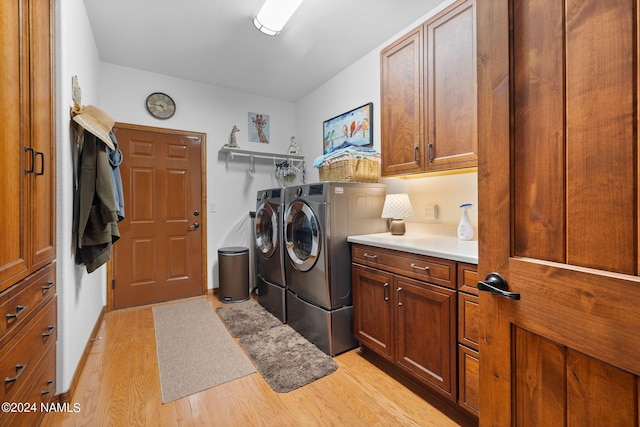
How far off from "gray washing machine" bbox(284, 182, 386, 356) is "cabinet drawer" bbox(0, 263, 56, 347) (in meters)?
1.48

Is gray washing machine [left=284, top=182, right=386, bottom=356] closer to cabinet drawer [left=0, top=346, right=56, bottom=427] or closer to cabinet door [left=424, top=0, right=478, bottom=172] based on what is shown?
cabinet door [left=424, top=0, right=478, bottom=172]

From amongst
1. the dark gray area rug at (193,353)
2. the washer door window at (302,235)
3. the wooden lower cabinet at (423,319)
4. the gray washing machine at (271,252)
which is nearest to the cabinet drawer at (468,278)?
the wooden lower cabinet at (423,319)

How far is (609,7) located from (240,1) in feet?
7.11

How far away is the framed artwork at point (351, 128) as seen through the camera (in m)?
2.77

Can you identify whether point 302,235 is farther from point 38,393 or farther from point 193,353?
point 38,393

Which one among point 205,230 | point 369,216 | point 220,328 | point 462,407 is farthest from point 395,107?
point 205,230

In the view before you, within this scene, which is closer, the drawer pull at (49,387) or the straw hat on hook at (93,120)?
the drawer pull at (49,387)

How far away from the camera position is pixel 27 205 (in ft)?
3.67

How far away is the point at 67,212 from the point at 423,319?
2085mm

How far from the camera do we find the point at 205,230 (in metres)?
3.40

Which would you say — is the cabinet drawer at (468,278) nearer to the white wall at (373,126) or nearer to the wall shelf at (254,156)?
the white wall at (373,126)

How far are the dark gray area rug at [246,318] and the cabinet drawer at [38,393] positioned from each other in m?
1.16

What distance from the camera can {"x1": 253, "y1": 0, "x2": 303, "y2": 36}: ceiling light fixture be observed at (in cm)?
198

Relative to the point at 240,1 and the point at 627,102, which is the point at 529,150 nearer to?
the point at 627,102
